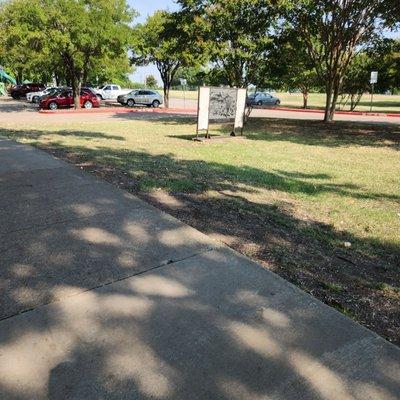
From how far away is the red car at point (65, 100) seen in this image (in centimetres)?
2765

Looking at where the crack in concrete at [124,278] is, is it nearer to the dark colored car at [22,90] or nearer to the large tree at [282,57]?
the large tree at [282,57]

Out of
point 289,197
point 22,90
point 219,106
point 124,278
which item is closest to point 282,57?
point 219,106

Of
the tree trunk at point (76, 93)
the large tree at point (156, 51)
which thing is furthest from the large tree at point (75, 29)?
the large tree at point (156, 51)

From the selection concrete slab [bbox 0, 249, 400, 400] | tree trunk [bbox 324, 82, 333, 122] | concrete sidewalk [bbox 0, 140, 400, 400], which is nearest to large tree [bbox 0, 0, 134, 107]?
tree trunk [bbox 324, 82, 333, 122]

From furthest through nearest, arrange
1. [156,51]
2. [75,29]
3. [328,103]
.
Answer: [156,51]
[75,29]
[328,103]

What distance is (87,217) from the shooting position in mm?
4902

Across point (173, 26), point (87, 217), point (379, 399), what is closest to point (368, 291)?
point (379, 399)

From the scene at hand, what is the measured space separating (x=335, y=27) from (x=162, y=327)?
19934 mm

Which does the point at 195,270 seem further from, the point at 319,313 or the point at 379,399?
the point at 379,399

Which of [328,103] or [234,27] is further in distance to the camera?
[328,103]

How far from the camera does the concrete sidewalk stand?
2355 mm

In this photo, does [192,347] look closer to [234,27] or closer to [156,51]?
[234,27]

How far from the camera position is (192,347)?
266cm

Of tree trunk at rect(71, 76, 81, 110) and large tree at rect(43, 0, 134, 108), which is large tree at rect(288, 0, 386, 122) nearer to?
large tree at rect(43, 0, 134, 108)
